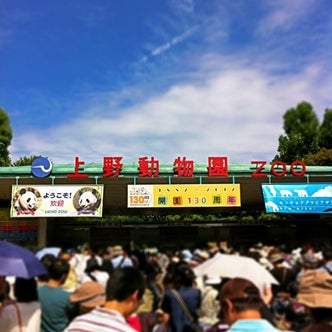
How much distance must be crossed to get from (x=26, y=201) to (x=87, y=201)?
1.89m

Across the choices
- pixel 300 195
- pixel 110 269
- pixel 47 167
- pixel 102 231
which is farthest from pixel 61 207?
pixel 110 269

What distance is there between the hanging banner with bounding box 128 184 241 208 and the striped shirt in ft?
34.9

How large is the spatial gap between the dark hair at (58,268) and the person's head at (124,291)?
1.10m

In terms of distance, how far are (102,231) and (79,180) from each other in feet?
35.5

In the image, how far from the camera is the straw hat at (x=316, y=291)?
2.09 m

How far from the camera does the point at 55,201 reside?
1259 centimetres

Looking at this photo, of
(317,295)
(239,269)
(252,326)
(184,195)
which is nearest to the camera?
(252,326)

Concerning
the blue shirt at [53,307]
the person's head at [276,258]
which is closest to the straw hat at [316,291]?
the person's head at [276,258]

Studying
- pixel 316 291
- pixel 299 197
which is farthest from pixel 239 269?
pixel 299 197

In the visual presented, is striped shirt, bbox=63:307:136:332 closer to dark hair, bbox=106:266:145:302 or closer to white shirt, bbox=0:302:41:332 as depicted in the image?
dark hair, bbox=106:266:145:302

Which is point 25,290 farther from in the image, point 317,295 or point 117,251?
point 317,295

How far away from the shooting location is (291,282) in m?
2.87

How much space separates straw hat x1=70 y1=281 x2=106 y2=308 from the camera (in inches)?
117

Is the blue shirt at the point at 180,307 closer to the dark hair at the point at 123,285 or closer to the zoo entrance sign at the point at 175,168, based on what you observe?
the dark hair at the point at 123,285
